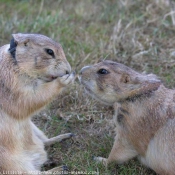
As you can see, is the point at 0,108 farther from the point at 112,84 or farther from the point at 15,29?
the point at 15,29

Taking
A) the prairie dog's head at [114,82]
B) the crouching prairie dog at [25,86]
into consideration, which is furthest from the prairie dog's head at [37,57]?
the prairie dog's head at [114,82]

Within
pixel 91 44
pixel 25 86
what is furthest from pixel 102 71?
pixel 91 44

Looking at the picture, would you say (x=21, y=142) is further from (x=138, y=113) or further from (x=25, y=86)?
(x=138, y=113)

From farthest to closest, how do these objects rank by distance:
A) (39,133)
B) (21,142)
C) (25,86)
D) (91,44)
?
(91,44) → (39,133) → (21,142) → (25,86)

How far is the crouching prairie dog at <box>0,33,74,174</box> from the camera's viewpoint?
4953 mm

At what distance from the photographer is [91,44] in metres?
7.98

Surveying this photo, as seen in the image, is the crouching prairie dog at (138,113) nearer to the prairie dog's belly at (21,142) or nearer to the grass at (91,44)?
the grass at (91,44)

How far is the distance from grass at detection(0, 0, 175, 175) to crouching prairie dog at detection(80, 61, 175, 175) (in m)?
0.32

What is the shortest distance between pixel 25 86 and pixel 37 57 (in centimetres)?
38

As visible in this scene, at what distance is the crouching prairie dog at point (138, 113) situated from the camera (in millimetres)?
4945

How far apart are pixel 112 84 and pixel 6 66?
1339 millimetres

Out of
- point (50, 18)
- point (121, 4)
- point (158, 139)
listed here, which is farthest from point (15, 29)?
point (158, 139)

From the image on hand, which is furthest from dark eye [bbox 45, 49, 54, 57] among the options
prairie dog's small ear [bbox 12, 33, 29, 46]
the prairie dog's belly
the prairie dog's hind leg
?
the prairie dog's hind leg

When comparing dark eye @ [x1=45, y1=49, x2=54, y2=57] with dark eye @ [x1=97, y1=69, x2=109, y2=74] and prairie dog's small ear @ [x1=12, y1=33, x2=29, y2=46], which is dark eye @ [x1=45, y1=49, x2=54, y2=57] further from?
Answer: dark eye @ [x1=97, y1=69, x2=109, y2=74]
